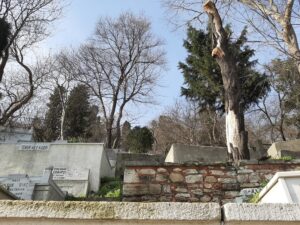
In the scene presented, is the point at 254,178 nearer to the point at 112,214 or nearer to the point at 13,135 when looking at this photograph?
the point at 112,214

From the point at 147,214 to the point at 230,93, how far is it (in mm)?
7437

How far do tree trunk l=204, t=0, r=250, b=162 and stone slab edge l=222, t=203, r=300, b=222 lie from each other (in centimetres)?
521

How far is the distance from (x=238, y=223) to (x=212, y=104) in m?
18.7

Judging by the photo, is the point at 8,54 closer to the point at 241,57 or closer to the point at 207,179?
the point at 241,57

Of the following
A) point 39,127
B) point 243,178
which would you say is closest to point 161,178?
point 243,178

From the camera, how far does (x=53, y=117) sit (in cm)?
2614

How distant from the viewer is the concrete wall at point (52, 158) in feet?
44.2

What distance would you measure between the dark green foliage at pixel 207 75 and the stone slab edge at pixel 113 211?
17324mm

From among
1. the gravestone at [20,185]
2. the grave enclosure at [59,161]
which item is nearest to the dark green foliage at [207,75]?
the grave enclosure at [59,161]

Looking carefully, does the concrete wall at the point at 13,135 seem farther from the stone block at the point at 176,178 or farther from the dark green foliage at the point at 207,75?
the stone block at the point at 176,178

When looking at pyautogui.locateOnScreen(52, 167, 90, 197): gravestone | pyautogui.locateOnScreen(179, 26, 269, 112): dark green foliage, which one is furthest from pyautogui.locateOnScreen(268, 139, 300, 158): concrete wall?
pyautogui.locateOnScreen(52, 167, 90, 197): gravestone

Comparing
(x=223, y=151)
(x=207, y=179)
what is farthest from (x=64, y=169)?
(x=207, y=179)

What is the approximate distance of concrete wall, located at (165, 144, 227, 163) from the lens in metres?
14.0

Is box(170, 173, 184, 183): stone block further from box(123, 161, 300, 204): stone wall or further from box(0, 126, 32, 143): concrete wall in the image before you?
box(0, 126, 32, 143): concrete wall
